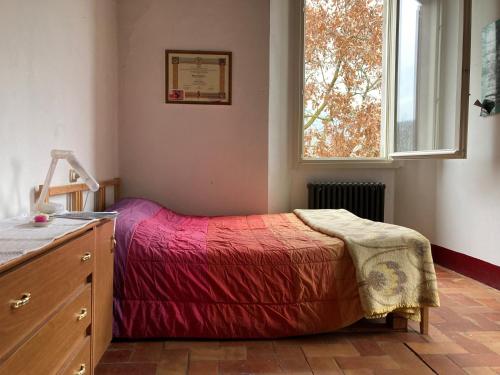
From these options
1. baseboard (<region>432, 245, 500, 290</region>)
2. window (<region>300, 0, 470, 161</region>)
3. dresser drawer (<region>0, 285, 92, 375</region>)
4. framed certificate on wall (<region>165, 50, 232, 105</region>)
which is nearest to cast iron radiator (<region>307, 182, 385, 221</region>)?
window (<region>300, 0, 470, 161</region>)

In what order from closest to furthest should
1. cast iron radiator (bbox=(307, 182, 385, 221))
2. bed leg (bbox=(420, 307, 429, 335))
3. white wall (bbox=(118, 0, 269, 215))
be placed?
bed leg (bbox=(420, 307, 429, 335)) < white wall (bbox=(118, 0, 269, 215)) < cast iron radiator (bbox=(307, 182, 385, 221))

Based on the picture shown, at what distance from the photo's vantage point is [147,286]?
6.38 ft

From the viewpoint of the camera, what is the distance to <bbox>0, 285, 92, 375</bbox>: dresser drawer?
35.5 inches

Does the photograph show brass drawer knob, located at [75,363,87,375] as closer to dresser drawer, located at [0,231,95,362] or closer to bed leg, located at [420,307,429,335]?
dresser drawer, located at [0,231,95,362]

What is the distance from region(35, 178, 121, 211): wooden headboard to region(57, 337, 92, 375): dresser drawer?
Result: 725 mm

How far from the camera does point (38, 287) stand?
0.99 meters

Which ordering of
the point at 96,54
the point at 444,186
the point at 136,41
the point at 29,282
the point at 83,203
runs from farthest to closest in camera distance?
the point at 444,186, the point at 136,41, the point at 96,54, the point at 83,203, the point at 29,282

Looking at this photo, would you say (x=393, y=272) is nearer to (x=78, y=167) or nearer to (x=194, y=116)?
(x=78, y=167)

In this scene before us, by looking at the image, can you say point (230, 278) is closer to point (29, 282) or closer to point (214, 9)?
point (29, 282)

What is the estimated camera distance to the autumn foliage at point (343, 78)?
372 centimetres

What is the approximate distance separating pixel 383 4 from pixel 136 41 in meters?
2.30

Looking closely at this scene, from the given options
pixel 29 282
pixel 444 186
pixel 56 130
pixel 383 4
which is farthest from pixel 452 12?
Answer: pixel 29 282

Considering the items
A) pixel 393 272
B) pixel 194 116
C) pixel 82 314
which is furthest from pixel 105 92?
pixel 393 272

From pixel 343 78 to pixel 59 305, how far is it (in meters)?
3.30
